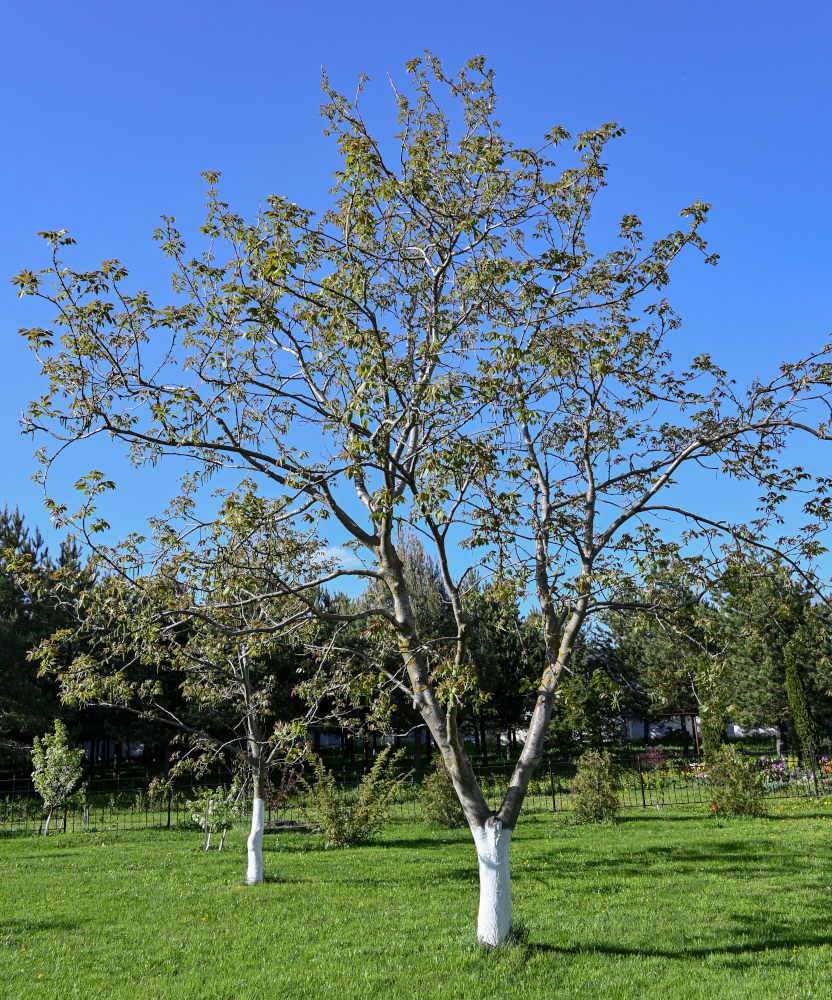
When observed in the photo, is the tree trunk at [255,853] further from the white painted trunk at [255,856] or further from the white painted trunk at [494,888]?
the white painted trunk at [494,888]

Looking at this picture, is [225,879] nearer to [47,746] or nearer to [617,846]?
[617,846]

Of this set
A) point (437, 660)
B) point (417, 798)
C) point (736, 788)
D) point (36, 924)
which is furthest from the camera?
point (417, 798)

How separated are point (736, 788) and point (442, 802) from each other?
6.77m

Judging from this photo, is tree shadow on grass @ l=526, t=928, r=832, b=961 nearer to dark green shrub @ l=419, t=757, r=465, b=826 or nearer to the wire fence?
dark green shrub @ l=419, t=757, r=465, b=826

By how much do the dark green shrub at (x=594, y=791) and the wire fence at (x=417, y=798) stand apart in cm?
252

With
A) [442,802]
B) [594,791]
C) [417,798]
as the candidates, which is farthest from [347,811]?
[417,798]

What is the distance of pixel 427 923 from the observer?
8.18 m

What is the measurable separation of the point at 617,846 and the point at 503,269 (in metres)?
11.2

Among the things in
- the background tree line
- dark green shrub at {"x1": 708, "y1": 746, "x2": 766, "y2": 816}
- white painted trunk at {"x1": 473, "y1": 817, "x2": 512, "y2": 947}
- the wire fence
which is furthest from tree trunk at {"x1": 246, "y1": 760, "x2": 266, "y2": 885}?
dark green shrub at {"x1": 708, "y1": 746, "x2": 766, "y2": 816}

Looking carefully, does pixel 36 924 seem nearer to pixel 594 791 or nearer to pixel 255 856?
pixel 255 856

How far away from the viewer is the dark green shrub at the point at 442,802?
1695 centimetres

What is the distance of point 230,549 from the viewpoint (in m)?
7.31

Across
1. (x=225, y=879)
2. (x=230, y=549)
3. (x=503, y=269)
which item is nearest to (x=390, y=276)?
(x=503, y=269)

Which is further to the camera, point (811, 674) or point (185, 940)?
point (811, 674)
